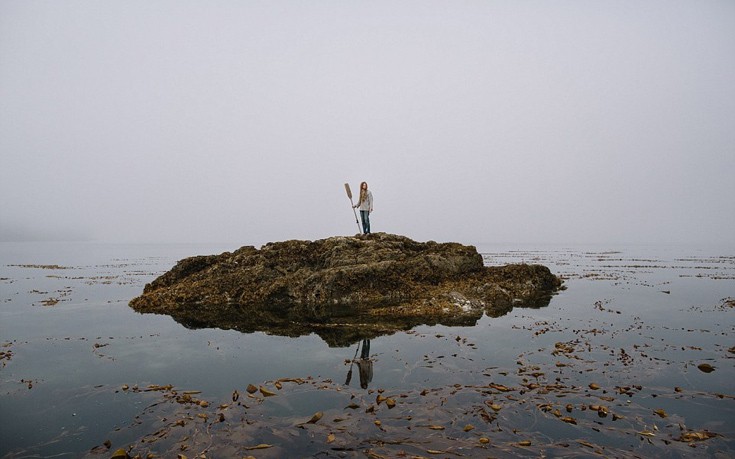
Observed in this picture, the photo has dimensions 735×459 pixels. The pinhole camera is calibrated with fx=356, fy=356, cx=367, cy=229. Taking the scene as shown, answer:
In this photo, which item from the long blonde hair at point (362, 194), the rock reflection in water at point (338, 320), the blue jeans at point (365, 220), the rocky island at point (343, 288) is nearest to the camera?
the rock reflection in water at point (338, 320)

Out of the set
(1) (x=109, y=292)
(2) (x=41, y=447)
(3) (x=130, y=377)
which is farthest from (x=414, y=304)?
(1) (x=109, y=292)

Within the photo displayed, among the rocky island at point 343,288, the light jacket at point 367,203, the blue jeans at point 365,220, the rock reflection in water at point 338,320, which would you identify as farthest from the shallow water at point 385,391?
the blue jeans at point 365,220

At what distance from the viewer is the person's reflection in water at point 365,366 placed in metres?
10.5

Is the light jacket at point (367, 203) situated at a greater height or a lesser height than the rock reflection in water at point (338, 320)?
greater

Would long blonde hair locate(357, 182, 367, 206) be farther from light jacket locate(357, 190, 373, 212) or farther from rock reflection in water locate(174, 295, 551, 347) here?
rock reflection in water locate(174, 295, 551, 347)

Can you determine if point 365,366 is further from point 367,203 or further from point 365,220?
point 365,220

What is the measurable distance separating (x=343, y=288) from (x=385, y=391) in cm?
1387

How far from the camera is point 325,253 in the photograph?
90.0 ft

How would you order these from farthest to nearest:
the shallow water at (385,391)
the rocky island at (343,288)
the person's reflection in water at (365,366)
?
the rocky island at (343,288)
the person's reflection in water at (365,366)
the shallow water at (385,391)

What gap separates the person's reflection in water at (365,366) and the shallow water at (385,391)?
19cm

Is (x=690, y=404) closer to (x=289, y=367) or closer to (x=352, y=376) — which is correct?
(x=352, y=376)

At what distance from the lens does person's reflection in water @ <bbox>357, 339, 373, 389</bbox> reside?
10469 mm

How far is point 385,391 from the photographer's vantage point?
9648 mm

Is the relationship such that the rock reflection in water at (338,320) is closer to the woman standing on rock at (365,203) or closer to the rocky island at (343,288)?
the rocky island at (343,288)
